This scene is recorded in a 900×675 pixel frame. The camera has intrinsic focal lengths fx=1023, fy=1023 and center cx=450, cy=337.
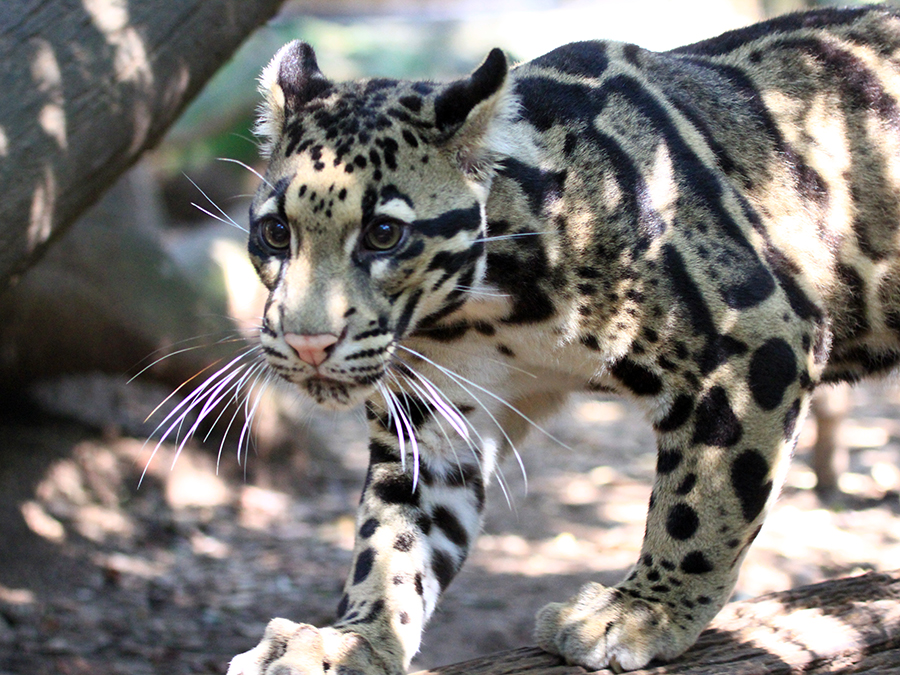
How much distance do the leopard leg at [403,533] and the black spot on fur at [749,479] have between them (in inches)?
39.8

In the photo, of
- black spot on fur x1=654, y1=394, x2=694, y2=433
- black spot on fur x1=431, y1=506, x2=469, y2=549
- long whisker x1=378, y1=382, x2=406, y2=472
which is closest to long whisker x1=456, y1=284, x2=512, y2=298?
long whisker x1=378, y1=382, x2=406, y2=472

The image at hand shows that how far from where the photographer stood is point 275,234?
3.43m

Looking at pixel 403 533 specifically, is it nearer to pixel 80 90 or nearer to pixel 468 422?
pixel 468 422

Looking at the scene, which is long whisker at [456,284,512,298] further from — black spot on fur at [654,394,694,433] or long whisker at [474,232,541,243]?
black spot on fur at [654,394,694,433]

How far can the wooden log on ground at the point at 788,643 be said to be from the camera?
3.58 meters

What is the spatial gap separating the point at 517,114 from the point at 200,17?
211 cm

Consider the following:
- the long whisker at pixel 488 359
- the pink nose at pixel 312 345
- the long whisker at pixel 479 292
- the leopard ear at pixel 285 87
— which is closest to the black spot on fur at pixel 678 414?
the long whisker at pixel 488 359

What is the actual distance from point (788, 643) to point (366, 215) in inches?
84.6

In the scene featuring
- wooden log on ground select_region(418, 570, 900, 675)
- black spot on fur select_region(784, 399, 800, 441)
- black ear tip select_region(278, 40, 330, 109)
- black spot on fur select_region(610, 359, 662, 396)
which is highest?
black ear tip select_region(278, 40, 330, 109)

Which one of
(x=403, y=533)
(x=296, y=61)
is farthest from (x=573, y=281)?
(x=296, y=61)

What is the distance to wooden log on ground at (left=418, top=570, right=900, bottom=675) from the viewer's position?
141 inches

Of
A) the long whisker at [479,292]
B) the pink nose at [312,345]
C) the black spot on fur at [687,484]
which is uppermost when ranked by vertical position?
the long whisker at [479,292]

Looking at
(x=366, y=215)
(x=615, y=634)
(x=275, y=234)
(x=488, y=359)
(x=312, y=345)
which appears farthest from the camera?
(x=488, y=359)

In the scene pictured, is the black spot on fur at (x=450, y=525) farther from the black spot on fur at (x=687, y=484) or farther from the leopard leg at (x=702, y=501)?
the black spot on fur at (x=687, y=484)
